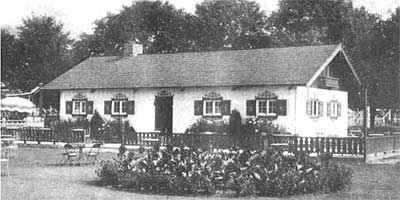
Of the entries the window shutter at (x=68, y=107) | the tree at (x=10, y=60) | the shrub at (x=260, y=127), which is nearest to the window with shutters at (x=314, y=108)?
the shrub at (x=260, y=127)

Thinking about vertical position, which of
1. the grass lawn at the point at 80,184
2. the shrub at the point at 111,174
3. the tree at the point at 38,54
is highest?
the tree at the point at 38,54

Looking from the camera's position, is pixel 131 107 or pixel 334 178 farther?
pixel 131 107

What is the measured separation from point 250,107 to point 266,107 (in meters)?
0.78

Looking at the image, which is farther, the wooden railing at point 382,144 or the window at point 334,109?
the window at point 334,109

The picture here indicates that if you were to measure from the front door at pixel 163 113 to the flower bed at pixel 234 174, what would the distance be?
1846 centimetres

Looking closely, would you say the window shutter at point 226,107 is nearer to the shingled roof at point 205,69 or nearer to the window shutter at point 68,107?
the shingled roof at point 205,69

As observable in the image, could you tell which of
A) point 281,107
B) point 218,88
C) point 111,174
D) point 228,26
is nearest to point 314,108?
point 281,107

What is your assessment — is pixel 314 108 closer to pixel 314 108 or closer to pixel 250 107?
pixel 314 108

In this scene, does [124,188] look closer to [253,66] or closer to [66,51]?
[253,66]

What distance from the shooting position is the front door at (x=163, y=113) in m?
31.4

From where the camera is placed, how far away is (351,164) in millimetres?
19875

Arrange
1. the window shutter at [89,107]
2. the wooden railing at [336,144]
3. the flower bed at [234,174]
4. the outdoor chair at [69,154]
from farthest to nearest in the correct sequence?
the window shutter at [89,107]
the wooden railing at [336,144]
the outdoor chair at [69,154]
the flower bed at [234,174]

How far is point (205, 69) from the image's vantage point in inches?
1247

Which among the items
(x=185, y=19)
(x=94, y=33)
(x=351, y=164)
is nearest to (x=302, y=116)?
(x=351, y=164)
